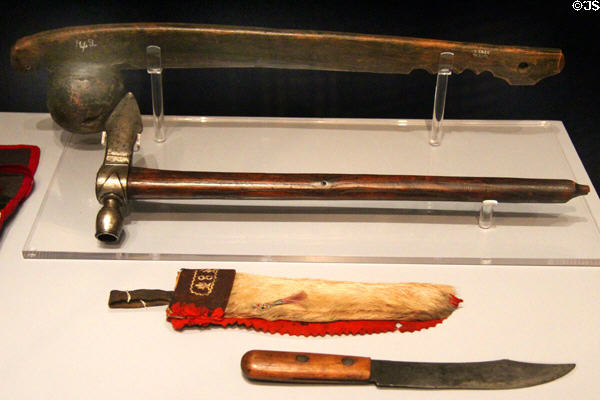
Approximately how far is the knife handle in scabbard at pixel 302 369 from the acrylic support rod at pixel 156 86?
4.14 ft

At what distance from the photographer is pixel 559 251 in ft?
9.44

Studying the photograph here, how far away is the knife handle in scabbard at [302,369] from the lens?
2.35 metres

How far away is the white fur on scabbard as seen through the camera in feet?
8.42

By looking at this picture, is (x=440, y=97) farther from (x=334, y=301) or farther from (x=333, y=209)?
(x=334, y=301)

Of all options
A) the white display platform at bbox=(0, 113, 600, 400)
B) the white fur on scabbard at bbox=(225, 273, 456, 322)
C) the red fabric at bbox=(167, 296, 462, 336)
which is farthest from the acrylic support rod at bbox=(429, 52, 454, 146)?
the red fabric at bbox=(167, 296, 462, 336)

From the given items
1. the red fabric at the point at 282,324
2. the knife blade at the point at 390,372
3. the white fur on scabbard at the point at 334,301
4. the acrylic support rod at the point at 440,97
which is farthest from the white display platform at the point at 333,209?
the knife blade at the point at 390,372

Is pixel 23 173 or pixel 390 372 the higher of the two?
pixel 23 173

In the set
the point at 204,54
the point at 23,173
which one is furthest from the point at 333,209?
the point at 23,173

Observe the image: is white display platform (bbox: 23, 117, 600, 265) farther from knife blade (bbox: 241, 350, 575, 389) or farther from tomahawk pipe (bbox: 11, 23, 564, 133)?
knife blade (bbox: 241, 350, 575, 389)

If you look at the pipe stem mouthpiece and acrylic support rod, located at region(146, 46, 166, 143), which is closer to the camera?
the pipe stem mouthpiece

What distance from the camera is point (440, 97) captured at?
3.30m

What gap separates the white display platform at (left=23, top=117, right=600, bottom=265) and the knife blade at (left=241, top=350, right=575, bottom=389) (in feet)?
1.58

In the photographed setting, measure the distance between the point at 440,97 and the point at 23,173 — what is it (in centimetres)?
160

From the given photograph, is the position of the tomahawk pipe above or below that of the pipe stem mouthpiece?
above
